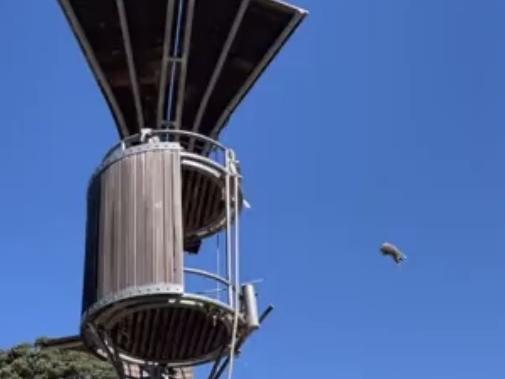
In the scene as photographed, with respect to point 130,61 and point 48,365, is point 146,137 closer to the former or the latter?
point 130,61

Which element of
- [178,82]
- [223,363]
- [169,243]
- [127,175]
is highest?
[178,82]

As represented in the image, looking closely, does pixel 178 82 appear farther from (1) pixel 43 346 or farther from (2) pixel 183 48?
(1) pixel 43 346

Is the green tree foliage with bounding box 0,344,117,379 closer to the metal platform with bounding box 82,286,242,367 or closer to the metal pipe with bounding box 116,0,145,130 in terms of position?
the metal pipe with bounding box 116,0,145,130

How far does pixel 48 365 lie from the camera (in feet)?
102

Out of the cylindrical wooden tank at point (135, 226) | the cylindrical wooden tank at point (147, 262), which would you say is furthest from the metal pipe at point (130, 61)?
the cylindrical wooden tank at point (135, 226)

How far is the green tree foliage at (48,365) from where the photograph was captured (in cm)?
3094

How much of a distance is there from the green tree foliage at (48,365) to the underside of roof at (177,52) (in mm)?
10952

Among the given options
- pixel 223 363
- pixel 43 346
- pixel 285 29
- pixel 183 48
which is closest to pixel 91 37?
pixel 183 48

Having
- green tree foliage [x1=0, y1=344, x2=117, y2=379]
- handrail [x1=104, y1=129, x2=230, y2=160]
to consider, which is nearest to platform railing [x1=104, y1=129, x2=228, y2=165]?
handrail [x1=104, y1=129, x2=230, y2=160]

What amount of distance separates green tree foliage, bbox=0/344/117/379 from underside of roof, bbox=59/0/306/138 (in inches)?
431

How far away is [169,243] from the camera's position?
18234 millimetres

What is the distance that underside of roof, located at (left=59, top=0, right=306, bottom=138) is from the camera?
875 inches

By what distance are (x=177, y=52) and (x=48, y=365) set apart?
1357 centimetres

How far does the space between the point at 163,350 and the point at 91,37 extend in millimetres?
7971
